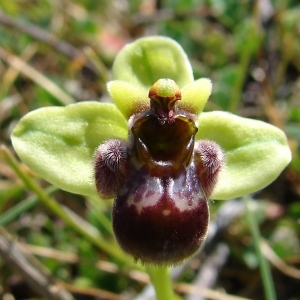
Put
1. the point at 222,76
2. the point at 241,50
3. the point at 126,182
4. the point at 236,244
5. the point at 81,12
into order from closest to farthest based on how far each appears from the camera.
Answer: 1. the point at 126,182
2. the point at 236,244
3. the point at 222,76
4. the point at 241,50
5. the point at 81,12

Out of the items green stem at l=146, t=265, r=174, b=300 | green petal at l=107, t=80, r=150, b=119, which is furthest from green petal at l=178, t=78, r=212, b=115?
green stem at l=146, t=265, r=174, b=300

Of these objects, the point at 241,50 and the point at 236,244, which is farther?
the point at 241,50

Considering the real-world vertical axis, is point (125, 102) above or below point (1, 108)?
above

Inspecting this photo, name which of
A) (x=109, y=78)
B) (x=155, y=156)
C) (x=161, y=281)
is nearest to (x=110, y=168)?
(x=155, y=156)

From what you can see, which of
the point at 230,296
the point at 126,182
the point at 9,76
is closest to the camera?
the point at 126,182

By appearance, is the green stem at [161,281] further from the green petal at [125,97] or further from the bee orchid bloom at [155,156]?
the green petal at [125,97]

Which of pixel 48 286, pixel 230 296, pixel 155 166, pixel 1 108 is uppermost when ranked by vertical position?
pixel 155 166

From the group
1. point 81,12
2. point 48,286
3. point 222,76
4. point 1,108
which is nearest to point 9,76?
point 1,108

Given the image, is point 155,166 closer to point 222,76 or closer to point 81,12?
point 222,76
